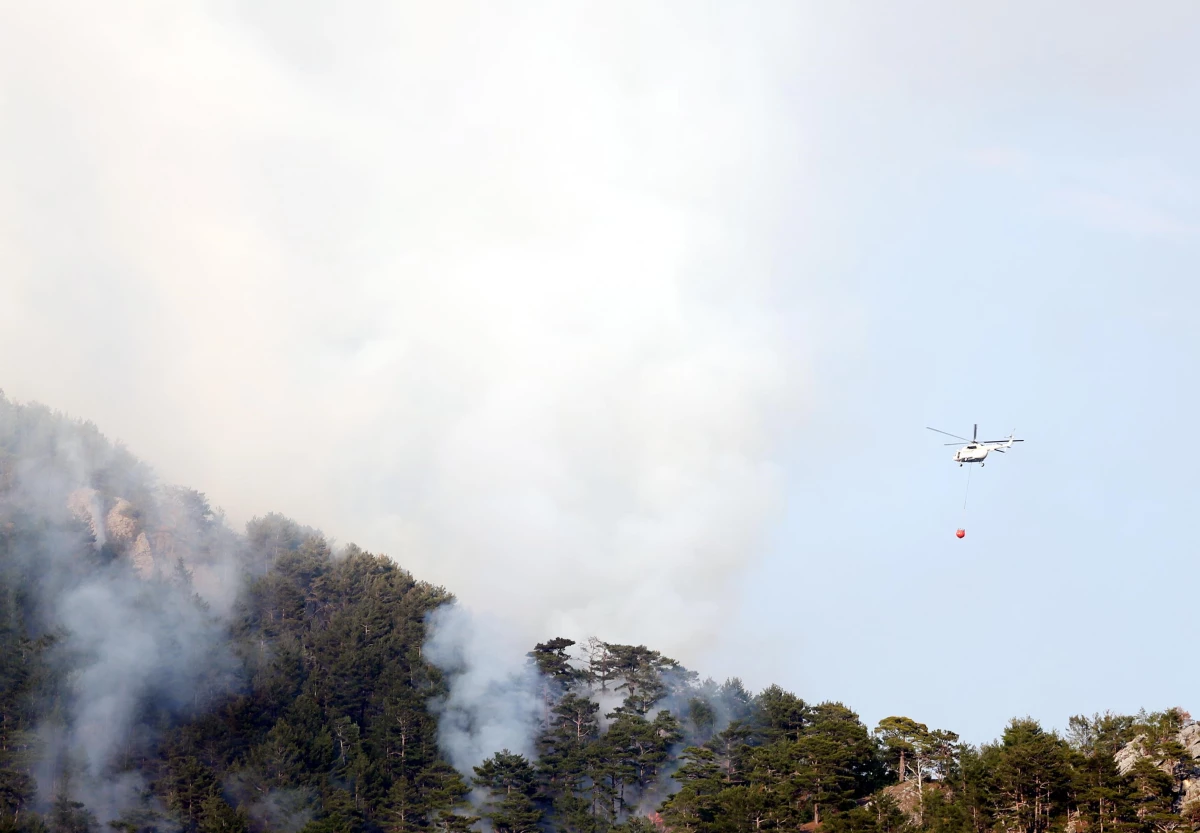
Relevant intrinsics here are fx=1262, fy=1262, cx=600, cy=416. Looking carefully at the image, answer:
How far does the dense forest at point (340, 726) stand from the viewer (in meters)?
92.3

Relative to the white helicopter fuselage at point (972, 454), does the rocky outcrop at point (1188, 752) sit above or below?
below

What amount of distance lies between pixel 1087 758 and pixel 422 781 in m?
61.6

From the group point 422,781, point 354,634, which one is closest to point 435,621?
point 354,634

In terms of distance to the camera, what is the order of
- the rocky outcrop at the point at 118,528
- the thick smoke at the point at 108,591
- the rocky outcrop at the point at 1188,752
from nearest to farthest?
the rocky outcrop at the point at 1188,752 < the thick smoke at the point at 108,591 < the rocky outcrop at the point at 118,528

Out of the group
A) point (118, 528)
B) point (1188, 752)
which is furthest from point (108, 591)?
point (1188, 752)

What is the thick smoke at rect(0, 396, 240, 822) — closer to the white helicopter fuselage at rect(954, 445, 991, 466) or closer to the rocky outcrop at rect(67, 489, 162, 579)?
the rocky outcrop at rect(67, 489, 162, 579)

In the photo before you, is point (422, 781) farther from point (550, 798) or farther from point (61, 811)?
point (61, 811)

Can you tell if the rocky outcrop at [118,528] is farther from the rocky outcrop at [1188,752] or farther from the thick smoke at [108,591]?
the rocky outcrop at [1188,752]

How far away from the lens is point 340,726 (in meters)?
127

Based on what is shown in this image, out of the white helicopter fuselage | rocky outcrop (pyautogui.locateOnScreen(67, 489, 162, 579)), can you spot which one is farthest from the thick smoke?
the white helicopter fuselage

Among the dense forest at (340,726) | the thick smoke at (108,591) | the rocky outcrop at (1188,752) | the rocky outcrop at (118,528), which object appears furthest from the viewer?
the rocky outcrop at (118,528)

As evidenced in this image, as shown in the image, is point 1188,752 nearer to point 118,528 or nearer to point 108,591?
point 108,591

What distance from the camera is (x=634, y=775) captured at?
119 metres

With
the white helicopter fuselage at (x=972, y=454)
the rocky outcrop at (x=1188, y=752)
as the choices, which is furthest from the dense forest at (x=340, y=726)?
the white helicopter fuselage at (x=972, y=454)
